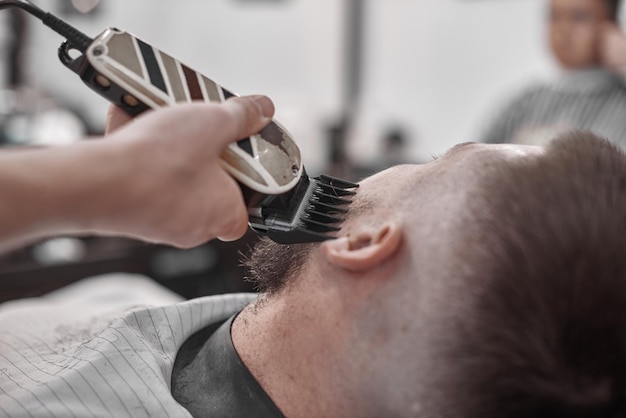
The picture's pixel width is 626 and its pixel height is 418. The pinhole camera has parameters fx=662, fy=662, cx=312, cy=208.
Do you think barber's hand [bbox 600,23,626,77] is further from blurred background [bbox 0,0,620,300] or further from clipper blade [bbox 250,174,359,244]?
clipper blade [bbox 250,174,359,244]

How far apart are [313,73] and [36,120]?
1854 millimetres

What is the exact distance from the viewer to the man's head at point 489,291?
2.40 ft

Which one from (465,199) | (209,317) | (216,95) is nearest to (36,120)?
(209,317)

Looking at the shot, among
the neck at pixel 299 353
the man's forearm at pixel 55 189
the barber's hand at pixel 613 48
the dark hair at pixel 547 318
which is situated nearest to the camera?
the man's forearm at pixel 55 189

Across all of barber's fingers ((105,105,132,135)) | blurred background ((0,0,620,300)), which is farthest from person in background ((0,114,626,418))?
blurred background ((0,0,620,300))

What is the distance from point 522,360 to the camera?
732 mm

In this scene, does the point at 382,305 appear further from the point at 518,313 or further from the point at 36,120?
the point at 36,120

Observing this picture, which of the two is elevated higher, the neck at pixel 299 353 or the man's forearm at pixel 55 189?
the man's forearm at pixel 55 189

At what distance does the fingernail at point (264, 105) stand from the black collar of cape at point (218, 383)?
0.35 metres

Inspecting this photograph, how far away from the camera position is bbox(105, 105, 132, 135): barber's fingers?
86 centimetres

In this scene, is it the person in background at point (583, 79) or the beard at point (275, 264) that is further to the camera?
the person in background at point (583, 79)

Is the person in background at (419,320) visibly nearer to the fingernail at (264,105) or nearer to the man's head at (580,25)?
the fingernail at (264,105)

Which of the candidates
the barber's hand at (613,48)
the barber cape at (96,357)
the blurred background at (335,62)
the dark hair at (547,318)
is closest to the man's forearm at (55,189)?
the barber cape at (96,357)

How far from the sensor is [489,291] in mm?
743
